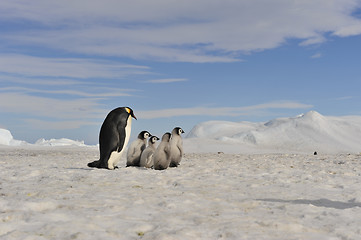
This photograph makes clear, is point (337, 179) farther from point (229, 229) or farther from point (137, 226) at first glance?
point (137, 226)

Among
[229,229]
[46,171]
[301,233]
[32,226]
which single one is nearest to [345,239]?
[301,233]

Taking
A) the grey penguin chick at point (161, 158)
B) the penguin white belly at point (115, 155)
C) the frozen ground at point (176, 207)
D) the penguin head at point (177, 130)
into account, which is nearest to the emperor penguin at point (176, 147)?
the penguin head at point (177, 130)

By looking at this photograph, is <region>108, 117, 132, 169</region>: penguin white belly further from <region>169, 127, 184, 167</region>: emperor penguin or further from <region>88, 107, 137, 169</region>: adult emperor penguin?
<region>169, 127, 184, 167</region>: emperor penguin

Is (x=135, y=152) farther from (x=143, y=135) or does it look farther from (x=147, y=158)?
(x=143, y=135)

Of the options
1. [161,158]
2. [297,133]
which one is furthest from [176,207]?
[297,133]

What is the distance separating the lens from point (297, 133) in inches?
1651

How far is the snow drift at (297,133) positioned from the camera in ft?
124

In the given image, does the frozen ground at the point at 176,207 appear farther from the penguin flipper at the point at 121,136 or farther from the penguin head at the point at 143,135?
the penguin head at the point at 143,135

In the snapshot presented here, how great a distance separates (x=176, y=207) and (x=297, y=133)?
1525 inches

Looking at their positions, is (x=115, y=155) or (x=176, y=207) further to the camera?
(x=115, y=155)

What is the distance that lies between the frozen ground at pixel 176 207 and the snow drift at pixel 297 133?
90.7 feet

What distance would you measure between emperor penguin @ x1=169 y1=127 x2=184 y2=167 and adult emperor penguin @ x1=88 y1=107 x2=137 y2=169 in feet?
4.07

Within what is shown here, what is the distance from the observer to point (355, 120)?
52.0 m

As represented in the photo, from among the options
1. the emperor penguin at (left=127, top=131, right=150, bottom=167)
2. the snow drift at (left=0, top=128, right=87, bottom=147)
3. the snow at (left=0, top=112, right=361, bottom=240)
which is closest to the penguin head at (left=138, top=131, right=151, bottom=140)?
the emperor penguin at (left=127, top=131, right=150, bottom=167)
